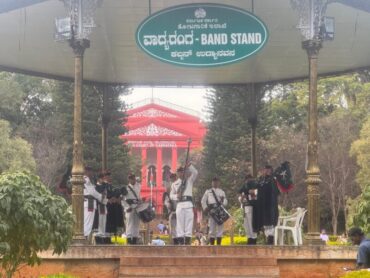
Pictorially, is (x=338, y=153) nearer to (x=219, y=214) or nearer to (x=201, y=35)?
(x=219, y=214)

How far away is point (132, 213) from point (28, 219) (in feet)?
21.5

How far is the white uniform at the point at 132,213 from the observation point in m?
14.0

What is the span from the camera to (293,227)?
502 inches

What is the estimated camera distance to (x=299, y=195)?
3766 centimetres

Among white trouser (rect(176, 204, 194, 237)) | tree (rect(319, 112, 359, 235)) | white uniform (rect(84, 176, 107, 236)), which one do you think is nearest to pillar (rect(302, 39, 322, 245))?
white trouser (rect(176, 204, 194, 237))

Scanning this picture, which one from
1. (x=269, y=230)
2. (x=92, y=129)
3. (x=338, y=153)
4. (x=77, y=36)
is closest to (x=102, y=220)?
(x=269, y=230)

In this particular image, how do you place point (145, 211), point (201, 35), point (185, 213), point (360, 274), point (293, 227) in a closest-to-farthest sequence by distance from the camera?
point (360, 274) → point (201, 35) → point (293, 227) → point (185, 213) → point (145, 211)

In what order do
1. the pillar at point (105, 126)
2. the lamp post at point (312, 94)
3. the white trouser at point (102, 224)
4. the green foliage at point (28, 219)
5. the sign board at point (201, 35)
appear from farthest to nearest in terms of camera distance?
the pillar at point (105, 126), the white trouser at point (102, 224), the sign board at point (201, 35), the lamp post at point (312, 94), the green foliage at point (28, 219)

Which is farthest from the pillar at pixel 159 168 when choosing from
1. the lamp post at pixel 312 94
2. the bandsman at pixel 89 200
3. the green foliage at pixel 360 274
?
the green foliage at pixel 360 274

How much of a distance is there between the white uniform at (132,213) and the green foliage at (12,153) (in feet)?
65.4

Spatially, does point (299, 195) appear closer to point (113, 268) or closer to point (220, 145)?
point (220, 145)

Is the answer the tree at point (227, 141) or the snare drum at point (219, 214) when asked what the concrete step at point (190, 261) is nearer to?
the snare drum at point (219, 214)

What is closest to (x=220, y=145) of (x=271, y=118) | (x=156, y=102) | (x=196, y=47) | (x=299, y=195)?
(x=271, y=118)

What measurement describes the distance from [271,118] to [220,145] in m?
3.54
